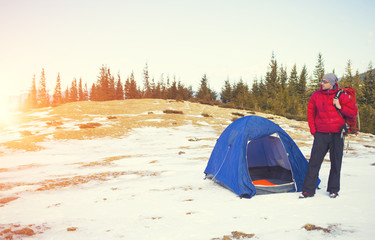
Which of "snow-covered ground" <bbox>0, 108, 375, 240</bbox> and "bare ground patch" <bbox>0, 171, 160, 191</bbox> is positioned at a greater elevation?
"snow-covered ground" <bbox>0, 108, 375, 240</bbox>

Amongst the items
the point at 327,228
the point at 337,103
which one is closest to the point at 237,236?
the point at 327,228

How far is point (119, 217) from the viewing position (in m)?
5.30

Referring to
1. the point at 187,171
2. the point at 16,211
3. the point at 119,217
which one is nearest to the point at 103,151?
the point at 187,171

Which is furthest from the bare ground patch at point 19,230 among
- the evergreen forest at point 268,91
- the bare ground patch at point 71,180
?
the evergreen forest at point 268,91

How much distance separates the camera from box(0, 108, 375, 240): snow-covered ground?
445cm

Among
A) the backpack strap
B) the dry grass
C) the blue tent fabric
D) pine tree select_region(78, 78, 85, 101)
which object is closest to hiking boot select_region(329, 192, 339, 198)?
the blue tent fabric

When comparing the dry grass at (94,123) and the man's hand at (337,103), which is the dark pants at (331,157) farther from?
the dry grass at (94,123)

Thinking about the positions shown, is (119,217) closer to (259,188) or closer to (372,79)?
(259,188)

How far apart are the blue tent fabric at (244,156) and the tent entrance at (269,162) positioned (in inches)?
28.8

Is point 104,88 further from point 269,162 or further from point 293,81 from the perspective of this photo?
point 269,162

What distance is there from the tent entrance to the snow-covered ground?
1174mm

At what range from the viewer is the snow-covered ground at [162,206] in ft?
14.6

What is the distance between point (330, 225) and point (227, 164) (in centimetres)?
309

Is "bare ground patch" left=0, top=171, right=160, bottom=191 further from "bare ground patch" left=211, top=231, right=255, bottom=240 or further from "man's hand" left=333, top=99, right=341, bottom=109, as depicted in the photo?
"man's hand" left=333, top=99, right=341, bottom=109
